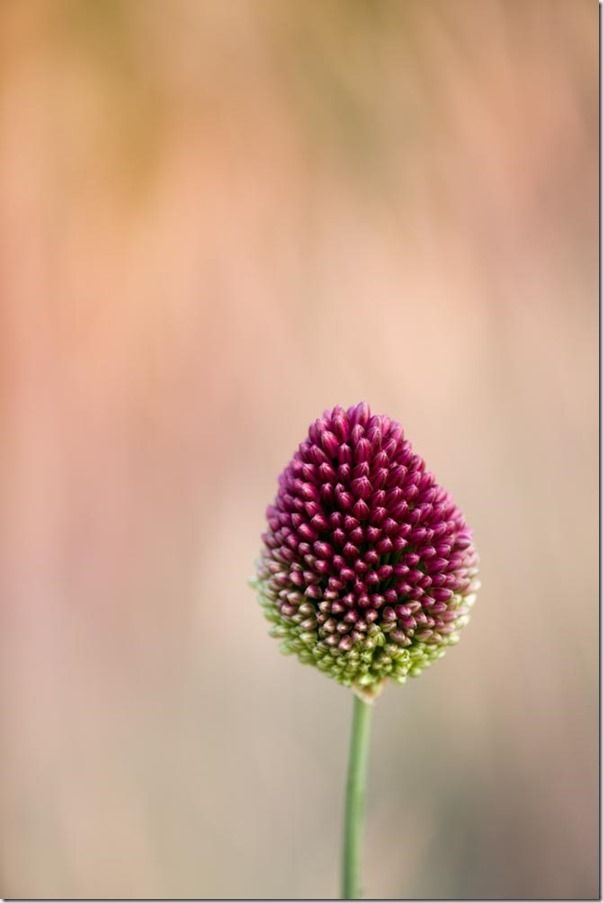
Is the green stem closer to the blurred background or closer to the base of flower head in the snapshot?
the base of flower head

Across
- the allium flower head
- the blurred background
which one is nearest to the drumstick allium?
the allium flower head

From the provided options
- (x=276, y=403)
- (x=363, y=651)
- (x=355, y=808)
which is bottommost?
(x=355, y=808)

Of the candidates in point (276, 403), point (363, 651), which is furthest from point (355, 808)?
point (276, 403)

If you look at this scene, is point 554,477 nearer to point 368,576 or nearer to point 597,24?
point 597,24

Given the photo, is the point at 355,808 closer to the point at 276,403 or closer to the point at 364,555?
the point at 364,555

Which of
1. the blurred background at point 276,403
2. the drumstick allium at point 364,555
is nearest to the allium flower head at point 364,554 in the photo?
the drumstick allium at point 364,555

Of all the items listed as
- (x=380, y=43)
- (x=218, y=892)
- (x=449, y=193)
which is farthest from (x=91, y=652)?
(x=380, y=43)

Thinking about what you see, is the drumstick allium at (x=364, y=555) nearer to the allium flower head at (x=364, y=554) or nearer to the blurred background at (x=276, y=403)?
the allium flower head at (x=364, y=554)

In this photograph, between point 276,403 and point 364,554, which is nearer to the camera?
point 364,554

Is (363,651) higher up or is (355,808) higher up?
(363,651)
